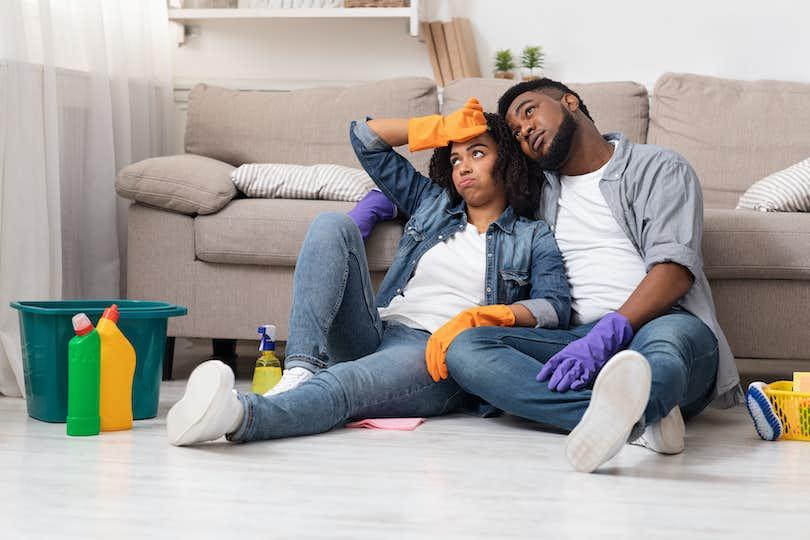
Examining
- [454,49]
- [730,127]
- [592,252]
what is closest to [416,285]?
[592,252]

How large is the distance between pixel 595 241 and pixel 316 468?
33.7 inches

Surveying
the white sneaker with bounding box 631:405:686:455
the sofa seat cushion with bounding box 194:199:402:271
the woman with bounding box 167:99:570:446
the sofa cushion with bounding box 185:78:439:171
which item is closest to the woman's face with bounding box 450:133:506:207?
the woman with bounding box 167:99:570:446

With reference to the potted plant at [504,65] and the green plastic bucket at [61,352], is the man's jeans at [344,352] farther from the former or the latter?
the potted plant at [504,65]

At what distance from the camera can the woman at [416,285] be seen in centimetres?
193

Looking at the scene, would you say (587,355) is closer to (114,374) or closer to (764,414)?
(764,414)

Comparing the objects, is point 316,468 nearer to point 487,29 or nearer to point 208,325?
point 208,325

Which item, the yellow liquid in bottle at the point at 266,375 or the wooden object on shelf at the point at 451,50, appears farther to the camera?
the wooden object on shelf at the point at 451,50

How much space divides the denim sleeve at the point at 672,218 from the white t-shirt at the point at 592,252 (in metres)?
0.06

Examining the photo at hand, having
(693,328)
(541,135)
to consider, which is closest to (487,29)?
(541,135)

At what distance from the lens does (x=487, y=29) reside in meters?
3.54

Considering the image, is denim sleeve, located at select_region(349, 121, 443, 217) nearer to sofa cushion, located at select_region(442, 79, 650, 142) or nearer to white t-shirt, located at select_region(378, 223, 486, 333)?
white t-shirt, located at select_region(378, 223, 486, 333)

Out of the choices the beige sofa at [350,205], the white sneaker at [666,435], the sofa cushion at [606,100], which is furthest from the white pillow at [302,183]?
the white sneaker at [666,435]

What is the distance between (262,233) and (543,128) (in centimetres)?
81

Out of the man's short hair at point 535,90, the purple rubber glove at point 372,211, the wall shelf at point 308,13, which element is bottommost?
the purple rubber glove at point 372,211
